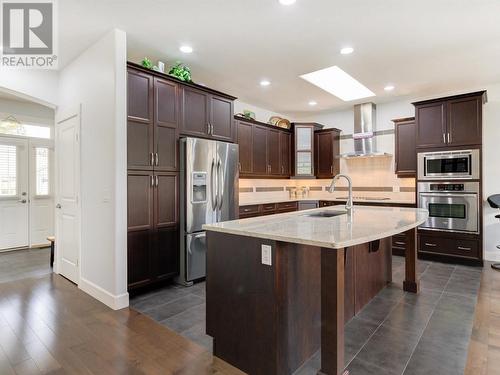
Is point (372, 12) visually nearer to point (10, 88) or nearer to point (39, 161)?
point (10, 88)

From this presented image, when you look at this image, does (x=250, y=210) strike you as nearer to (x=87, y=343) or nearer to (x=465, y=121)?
(x=87, y=343)

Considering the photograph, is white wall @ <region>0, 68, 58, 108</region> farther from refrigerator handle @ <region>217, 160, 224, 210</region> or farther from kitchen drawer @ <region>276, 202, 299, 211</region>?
kitchen drawer @ <region>276, 202, 299, 211</region>

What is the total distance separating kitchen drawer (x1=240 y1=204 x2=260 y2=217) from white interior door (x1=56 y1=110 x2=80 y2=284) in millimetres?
2303

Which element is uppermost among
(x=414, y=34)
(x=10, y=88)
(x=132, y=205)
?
(x=414, y=34)

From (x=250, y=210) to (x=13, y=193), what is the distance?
4.52m

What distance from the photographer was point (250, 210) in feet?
16.2

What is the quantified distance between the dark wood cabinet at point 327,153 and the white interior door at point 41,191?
5533mm

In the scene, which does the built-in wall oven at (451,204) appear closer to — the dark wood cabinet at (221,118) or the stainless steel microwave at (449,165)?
the stainless steel microwave at (449,165)

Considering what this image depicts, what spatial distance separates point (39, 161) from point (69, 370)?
17.3 feet

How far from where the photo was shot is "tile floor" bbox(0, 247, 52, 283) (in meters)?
4.06

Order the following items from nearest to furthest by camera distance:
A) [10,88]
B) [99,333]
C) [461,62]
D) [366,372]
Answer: [366,372]
[99,333]
[10,88]
[461,62]

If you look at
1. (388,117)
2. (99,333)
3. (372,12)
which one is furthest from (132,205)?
(388,117)

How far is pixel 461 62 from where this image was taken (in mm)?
3885

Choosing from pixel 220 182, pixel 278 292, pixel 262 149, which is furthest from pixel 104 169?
pixel 262 149
